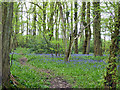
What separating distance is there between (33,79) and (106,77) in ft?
10.1

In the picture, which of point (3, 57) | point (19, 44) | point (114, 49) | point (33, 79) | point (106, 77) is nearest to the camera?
point (114, 49)

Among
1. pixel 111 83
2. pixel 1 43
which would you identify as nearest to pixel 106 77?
pixel 111 83

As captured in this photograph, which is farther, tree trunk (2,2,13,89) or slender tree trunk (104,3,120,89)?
tree trunk (2,2,13,89)

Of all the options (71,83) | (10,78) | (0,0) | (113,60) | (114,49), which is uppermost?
(0,0)

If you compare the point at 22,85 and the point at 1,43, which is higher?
the point at 1,43

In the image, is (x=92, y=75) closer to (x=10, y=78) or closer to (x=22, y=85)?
(x=22, y=85)

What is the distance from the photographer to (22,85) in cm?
486

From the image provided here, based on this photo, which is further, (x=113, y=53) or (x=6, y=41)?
(x=6, y=41)

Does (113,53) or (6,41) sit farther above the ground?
(6,41)

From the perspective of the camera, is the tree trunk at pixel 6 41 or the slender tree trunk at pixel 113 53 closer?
the slender tree trunk at pixel 113 53

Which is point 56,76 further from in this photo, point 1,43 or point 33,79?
point 1,43

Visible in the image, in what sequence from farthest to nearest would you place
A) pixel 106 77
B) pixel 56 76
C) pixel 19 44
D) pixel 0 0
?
pixel 19 44 < pixel 56 76 < pixel 0 0 < pixel 106 77

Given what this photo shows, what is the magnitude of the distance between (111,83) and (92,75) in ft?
5.99

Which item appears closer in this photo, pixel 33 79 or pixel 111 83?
pixel 111 83
